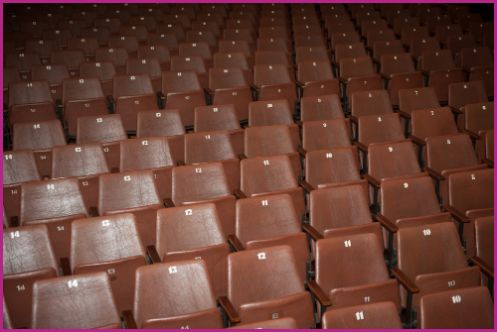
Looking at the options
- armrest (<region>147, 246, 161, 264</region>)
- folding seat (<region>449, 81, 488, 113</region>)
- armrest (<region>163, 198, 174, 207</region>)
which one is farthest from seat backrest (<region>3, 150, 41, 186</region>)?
folding seat (<region>449, 81, 488, 113</region>)

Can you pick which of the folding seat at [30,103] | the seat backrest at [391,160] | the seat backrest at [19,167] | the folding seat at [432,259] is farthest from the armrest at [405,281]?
the folding seat at [30,103]

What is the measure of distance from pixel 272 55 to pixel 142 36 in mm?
599

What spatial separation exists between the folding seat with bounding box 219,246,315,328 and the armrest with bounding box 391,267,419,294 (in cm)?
17

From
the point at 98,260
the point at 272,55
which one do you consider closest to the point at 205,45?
the point at 272,55

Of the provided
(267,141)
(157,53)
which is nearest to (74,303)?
(267,141)

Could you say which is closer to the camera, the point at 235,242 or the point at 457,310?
the point at 457,310

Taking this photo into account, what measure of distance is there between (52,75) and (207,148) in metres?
0.77

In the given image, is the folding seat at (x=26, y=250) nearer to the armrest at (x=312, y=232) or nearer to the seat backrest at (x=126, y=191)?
the seat backrest at (x=126, y=191)

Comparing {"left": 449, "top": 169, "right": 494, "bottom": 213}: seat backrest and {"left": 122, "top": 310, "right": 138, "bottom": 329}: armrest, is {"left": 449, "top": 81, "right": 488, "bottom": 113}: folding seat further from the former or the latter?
{"left": 122, "top": 310, "right": 138, "bottom": 329}: armrest

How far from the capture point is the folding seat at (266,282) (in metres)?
1.12

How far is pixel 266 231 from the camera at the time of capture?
4.50ft

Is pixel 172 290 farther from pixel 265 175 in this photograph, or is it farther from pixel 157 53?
pixel 157 53

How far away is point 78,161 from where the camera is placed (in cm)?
160

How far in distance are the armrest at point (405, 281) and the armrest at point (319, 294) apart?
0.45 ft
